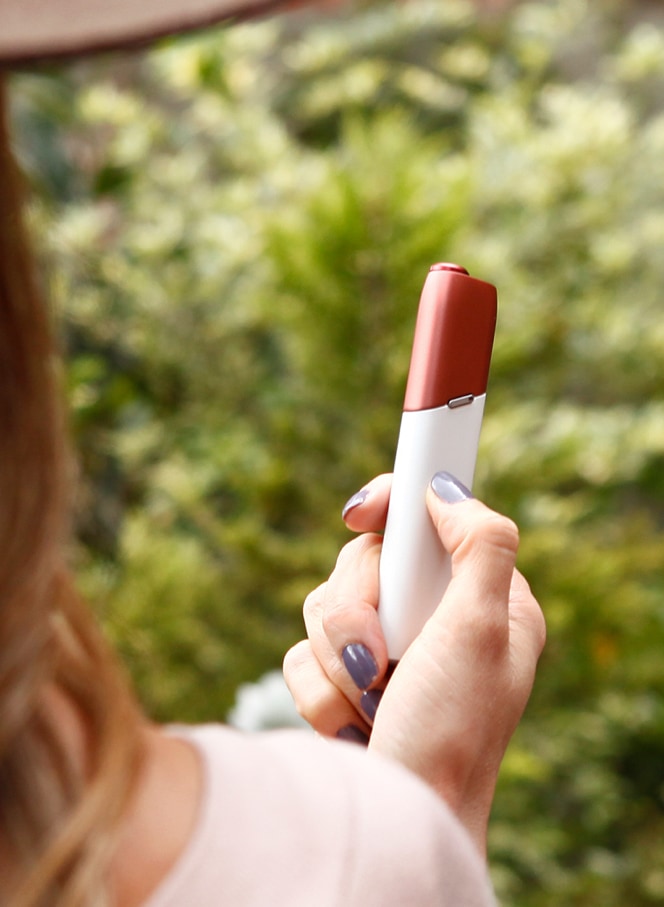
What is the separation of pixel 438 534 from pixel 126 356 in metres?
A: 0.99

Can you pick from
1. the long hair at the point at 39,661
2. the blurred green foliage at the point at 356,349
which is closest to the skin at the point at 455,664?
the long hair at the point at 39,661

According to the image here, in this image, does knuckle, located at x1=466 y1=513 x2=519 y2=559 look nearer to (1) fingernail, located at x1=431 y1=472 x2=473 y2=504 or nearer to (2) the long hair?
(1) fingernail, located at x1=431 y1=472 x2=473 y2=504

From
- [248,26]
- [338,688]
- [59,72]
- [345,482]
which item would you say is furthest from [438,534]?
[248,26]

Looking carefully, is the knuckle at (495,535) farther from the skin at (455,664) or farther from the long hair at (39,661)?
the long hair at (39,661)

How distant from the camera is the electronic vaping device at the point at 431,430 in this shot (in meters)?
0.32

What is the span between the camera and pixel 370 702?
350 millimetres

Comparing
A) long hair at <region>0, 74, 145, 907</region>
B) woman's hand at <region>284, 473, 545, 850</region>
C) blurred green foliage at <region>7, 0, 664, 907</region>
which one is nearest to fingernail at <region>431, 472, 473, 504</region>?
woman's hand at <region>284, 473, 545, 850</region>

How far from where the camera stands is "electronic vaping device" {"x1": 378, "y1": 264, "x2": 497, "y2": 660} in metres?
0.32

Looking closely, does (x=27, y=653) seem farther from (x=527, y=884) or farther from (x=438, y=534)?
(x=527, y=884)

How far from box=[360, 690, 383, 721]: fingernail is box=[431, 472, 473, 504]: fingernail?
76mm

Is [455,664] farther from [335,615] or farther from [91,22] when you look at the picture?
[91,22]

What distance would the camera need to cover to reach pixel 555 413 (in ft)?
3.93

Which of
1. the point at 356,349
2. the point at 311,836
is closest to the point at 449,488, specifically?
the point at 311,836

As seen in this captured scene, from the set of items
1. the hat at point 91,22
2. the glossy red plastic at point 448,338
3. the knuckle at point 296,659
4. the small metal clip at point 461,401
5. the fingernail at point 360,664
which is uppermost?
the hat at point 91,22
